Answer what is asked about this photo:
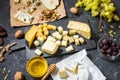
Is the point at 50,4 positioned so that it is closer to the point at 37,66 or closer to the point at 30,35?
the point at 30,35

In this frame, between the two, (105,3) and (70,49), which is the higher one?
(105,3)

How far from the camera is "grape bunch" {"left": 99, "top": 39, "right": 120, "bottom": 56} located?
3.55ft

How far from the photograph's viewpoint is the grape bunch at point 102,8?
1.17 meters

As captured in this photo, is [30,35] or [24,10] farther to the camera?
[24,10]

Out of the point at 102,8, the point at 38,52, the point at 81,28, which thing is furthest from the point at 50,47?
the point at 102,8

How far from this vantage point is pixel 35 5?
49.7 inches

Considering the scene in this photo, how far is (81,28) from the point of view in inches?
45.5

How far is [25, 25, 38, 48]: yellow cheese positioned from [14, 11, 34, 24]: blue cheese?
0.21 feet

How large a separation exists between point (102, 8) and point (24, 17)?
35 cm

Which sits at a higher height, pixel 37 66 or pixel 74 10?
pixel 74 10

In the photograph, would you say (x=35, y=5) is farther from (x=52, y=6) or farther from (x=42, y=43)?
(x=42, y=43)

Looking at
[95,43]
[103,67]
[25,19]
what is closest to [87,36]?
[95,43]

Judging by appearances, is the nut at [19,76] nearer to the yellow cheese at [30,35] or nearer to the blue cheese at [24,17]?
the yellow cheese at [30,35]

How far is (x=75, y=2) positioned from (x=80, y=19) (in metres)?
0.10
